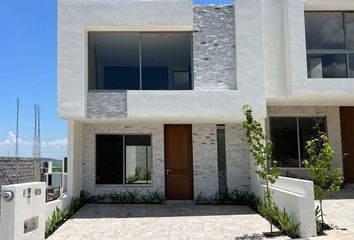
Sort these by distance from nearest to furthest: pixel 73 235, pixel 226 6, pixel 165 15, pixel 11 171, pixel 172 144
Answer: pixel 73 235, pixel 165 15, pixel 226 6, pixel 172 144, pixel 11 171

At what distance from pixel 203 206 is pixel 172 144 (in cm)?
274

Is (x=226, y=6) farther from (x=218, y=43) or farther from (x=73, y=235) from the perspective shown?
(x=73, y=235)

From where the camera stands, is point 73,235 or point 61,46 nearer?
point 73,235

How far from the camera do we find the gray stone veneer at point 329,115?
15.6 meters

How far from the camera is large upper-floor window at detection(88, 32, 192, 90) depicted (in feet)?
43.2

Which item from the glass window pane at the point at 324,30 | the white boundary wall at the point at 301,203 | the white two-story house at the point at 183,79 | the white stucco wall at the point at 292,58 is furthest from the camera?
the glass window pane at the point at 324,30

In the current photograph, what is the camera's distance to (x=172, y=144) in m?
14.9

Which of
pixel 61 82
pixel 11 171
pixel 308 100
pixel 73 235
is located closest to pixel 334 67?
pixel 308 100

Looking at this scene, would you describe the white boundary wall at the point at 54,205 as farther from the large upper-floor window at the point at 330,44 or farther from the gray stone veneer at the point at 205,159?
the large upper-floor window at the point at 330,44

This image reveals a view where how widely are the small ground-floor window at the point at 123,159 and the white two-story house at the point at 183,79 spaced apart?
4 centimetres

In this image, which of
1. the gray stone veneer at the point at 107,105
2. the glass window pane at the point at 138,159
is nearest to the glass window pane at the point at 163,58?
the gray stone veneer at the point at 107,105

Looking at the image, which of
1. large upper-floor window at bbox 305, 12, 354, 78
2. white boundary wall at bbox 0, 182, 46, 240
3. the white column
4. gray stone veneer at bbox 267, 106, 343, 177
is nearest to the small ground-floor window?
the white column

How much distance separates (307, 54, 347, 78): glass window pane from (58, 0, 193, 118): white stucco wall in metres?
4.62

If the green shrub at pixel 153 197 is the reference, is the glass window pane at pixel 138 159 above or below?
above
